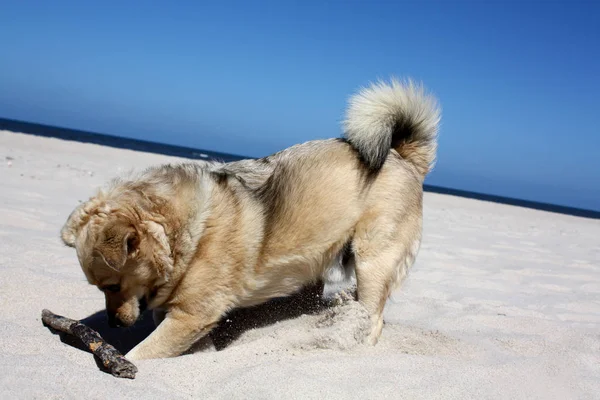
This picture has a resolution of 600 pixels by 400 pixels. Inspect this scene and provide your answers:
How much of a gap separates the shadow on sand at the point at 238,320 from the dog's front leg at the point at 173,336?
0.91 feet

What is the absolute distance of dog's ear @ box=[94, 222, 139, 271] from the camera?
2.99 metres

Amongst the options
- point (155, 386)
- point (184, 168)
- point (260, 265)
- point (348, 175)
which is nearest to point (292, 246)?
point (260, 265)

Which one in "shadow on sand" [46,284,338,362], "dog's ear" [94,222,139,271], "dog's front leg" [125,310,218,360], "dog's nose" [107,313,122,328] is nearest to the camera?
"dog's ear" [94,222,139,271]

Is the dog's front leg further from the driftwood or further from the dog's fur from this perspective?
the driftwood

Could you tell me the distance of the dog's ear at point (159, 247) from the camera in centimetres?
320

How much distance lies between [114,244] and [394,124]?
2206 mm

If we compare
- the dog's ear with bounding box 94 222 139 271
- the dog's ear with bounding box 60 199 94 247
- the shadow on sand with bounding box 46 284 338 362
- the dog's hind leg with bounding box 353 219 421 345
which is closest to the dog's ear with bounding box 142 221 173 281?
the dog's ear with bounding box 94 222 139 271

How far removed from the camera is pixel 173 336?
3.32 m

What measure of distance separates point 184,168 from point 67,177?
7378 mm

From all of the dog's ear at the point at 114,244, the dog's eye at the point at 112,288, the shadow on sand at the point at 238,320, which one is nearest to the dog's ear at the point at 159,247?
the dog's ear at the point at 114,244

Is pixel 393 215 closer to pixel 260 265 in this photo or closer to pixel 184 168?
pixel 260 265

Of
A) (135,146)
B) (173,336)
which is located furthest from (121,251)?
(135,146)

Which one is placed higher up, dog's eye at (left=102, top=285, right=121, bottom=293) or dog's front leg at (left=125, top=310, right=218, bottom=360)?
dog's eye at (left=102, top=285, right=121, bottom=293)

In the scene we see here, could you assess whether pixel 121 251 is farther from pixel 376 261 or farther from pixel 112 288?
pixel 376 261
